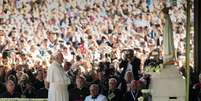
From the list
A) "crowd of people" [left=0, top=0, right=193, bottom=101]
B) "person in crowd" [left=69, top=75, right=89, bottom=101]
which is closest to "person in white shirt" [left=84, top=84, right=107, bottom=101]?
"person in crowd" [left=69, top=75, right=89, bottom=101]

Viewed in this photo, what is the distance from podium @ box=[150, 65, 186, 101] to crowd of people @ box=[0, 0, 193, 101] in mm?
5334

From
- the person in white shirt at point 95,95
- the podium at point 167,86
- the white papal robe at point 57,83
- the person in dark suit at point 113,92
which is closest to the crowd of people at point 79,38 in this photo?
the person in dark suit at point 113,92

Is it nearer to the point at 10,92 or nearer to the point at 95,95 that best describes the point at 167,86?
the point at 95,95

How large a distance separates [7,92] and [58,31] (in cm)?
312

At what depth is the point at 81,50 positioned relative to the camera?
19.6 meters

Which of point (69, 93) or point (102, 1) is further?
point (102, 1)

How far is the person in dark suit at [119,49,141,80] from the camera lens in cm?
1772

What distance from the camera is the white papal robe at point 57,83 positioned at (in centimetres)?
1590

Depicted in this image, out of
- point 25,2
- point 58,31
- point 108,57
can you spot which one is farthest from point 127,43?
point 25,2

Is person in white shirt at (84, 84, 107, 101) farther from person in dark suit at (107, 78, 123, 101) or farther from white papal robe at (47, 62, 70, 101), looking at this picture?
white papal robe at (47, 62, 70, 101)

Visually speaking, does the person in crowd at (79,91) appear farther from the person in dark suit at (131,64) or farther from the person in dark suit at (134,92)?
the person in dark suit at (134,92)

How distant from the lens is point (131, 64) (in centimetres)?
1806

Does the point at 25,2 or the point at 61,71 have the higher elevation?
the point at 25,2

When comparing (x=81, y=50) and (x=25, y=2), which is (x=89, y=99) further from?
(x=25, y=2)
